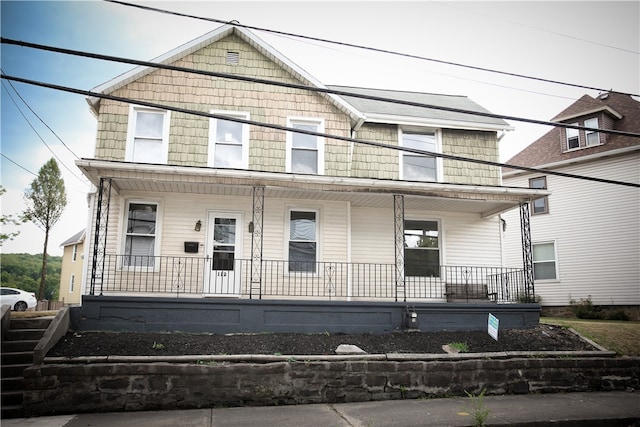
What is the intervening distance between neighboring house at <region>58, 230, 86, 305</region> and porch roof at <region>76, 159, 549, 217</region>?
22.3 meters

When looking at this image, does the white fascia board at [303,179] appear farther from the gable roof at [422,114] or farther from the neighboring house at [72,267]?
the neighboring house at [72,267]

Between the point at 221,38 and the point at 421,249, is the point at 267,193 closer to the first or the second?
the point at 221,38

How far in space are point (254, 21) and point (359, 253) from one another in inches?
252

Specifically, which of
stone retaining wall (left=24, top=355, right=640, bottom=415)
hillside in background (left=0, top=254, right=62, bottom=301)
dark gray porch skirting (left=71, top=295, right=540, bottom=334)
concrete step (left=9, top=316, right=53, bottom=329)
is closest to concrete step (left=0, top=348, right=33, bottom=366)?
concrete step (left=9, top=316, right=53, bottom=329)

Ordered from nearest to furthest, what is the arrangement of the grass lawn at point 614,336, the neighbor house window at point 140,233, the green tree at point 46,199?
the grass lawn at point 614,336, the neighbor house window at point 140,233, the green tree at point 46,199

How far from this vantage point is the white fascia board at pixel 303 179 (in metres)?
9.94

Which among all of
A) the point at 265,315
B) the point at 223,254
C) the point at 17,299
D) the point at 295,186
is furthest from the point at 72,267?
the point at 265,315

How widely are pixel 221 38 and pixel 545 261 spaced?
49.4ft

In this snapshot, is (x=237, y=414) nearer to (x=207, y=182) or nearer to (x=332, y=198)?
(x=207, y=182)

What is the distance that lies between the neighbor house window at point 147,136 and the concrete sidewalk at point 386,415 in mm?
6516

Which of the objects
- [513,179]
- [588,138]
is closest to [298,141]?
[513,179]

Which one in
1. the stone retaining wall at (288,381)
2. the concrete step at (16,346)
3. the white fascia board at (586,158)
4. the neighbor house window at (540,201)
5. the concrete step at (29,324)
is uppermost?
the white fascia board at (586,158)

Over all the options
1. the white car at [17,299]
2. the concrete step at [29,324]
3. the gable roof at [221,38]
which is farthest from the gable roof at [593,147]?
the white car at [17,299]

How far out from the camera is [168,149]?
11578mm
